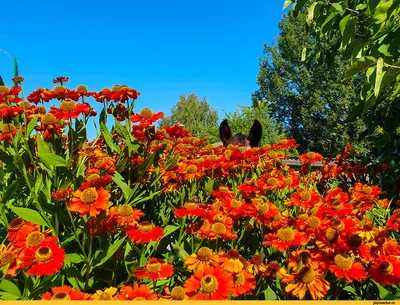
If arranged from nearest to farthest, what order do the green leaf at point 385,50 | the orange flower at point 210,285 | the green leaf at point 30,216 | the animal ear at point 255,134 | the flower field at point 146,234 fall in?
the orange flower at point 210,285, the flower field at point 146,234, the green leaf at point 30,216, the green leaf at point 385,50, the animal ear at point 255,134

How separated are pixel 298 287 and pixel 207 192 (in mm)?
1226

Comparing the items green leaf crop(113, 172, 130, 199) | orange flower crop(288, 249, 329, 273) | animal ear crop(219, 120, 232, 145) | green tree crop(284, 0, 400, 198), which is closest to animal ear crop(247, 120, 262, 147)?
animal ear crop(219, 120, 232, 145)

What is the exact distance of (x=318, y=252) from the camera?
140 cm

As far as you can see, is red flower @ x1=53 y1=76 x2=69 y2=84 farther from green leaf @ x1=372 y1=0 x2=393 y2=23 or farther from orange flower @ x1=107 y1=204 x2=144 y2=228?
green leaf @ x1=372 y1=0 x2=393 y2=23

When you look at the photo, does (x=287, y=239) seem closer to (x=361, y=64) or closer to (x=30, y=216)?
(x=361, y=64)

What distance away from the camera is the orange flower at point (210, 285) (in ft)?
3.71

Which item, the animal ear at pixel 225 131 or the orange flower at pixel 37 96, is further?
the animal ear at pixel 225 131

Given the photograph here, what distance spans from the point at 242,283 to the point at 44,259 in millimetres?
611

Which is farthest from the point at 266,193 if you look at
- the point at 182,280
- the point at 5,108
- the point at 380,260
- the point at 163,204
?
the point at 5,108

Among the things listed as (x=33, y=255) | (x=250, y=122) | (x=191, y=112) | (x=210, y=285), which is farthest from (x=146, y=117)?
(x=191, y=112)

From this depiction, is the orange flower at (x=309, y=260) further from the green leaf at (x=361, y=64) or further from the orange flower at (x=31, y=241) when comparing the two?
the orange flower at (x=31, y=241)

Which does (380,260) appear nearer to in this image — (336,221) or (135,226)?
(336,221)

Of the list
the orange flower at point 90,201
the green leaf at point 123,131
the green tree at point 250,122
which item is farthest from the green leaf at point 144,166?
the green tree at point 250,122

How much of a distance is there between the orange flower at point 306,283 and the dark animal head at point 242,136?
7.64ft
